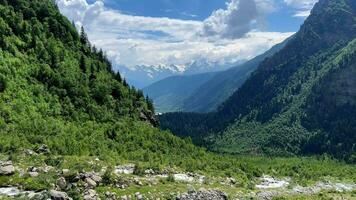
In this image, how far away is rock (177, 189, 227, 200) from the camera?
85.8 meters

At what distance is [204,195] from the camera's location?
88062mm

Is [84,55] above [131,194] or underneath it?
above

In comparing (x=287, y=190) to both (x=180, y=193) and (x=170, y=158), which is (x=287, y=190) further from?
(x=180, y=193)

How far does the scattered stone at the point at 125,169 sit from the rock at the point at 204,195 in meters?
15.2

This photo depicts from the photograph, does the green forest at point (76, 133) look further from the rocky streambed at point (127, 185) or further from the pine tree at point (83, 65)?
the pine tree at point (83, 65)

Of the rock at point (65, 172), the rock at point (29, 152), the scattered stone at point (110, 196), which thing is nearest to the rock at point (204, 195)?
the scattered stone at point (110, 196)

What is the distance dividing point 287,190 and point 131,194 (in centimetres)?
5784

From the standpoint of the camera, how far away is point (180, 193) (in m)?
86.9

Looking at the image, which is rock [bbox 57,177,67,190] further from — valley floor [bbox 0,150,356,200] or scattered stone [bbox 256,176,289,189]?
scattered stone [bbox 256,176,289,189]

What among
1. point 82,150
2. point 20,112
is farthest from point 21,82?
point 82,150

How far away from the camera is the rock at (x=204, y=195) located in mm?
85750

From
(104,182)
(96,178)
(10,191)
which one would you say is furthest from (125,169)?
(10,191)

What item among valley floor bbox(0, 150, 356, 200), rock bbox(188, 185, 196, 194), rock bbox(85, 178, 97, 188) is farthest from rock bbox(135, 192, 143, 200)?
rock bbox(188, 185, 196, 194)

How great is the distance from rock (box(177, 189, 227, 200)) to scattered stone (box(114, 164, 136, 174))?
15247 mm
